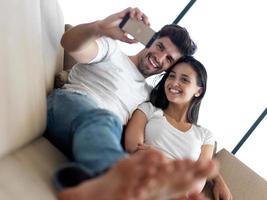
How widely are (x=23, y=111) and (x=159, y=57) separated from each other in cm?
68

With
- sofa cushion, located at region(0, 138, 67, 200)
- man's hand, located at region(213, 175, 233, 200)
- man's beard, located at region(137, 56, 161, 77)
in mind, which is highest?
man's beard, located at region(137, 56, 161, 77)

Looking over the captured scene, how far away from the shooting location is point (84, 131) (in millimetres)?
1049

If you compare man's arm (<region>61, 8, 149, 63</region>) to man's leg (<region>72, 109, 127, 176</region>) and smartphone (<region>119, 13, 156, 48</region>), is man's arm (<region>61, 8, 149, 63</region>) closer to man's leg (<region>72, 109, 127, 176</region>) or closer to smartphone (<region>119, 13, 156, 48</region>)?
smartphone (<region>119, 13, 156, 48</region>)

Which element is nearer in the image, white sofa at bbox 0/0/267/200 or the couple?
the couple

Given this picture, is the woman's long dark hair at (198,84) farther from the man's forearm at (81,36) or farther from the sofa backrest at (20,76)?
the sofa backrest at (20,76)

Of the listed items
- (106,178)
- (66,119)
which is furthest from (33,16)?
(106,178)

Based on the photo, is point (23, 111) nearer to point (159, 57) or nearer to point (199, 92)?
point (159, 57)

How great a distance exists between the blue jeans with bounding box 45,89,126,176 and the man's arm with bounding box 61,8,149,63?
0.47 feet

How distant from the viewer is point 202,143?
5.44 feet

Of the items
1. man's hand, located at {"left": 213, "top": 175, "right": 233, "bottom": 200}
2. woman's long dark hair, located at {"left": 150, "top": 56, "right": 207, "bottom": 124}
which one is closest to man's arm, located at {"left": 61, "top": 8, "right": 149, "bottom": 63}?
woman's long dark hair, located at {"left": 150, "top": 56, "right": 207, "bottom": 124}

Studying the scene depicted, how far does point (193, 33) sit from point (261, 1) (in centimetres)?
46

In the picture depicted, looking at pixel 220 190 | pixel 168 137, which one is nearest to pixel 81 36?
pixel 168 137

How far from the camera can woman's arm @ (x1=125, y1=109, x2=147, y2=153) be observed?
4.81 ft

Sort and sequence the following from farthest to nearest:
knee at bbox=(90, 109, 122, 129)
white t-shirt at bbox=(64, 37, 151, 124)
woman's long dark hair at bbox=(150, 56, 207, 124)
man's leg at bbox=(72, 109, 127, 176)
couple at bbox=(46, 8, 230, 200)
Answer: woman's long dark hair at bbox=(150, 56, 207, 124) → white t-shirt at bbox=(64, 37, 151, 124) → knee at bbox=(90, 109, 122, 129) → man's leg at bbox=(72, 109, 127, 176) → couple at bbox=(46, 8, 230, 200)
